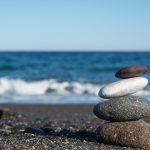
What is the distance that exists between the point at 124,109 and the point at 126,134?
0.51 m

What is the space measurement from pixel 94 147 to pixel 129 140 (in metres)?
0.64

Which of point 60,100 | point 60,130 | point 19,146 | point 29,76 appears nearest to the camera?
point 19,146

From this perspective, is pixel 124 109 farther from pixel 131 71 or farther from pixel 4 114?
pixel 4 114

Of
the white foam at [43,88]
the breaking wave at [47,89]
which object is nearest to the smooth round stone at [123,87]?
the breaking wave at [47,89]

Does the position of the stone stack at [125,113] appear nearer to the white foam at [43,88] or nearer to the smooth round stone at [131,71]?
the smooth round stone at [131,71]

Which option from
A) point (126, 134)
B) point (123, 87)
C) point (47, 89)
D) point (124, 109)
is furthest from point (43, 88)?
point (126, 134)

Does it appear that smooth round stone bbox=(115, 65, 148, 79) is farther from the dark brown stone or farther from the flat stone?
the dark brown stone

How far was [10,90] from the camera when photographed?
2586 centimetres

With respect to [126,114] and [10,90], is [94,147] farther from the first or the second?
[10,90]

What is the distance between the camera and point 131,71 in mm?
8773

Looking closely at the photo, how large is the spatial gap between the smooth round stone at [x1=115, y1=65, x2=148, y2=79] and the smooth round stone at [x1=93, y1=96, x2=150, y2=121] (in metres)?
0.42

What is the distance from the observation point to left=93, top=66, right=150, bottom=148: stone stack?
8.25 meters

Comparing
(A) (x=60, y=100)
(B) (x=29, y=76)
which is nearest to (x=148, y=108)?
(A) (x=60, y=100)

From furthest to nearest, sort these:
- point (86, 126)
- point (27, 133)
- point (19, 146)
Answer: point (86, 126), point (27, 133), point (19, 146)
